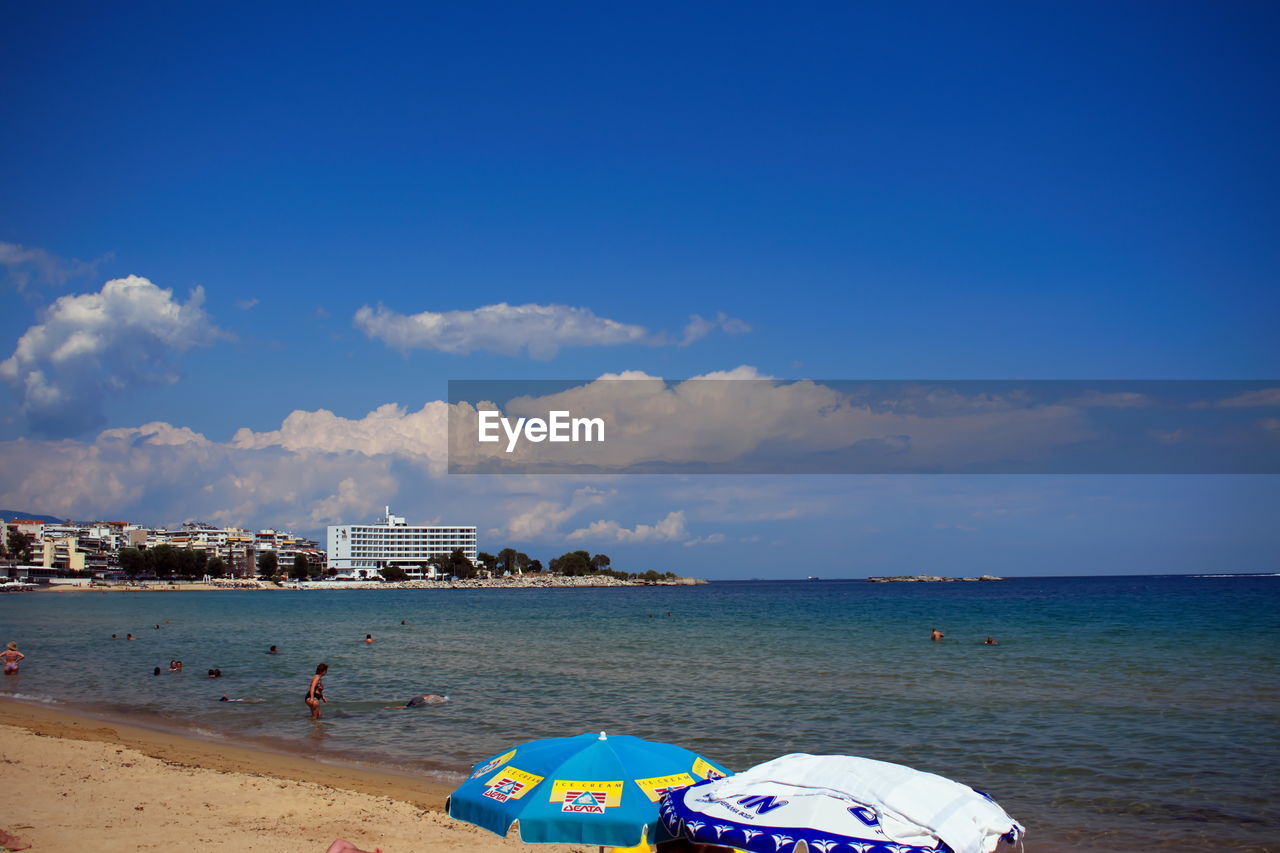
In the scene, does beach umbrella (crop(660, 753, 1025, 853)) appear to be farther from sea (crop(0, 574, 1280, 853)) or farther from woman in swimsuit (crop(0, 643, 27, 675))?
woman in swimsuit (crop(0, 643, 27, 675))

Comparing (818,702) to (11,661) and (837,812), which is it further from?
(11,661)

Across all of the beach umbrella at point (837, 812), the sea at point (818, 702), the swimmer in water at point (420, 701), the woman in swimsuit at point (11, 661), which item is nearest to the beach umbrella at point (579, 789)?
the beach umbrella at point (837, 812)

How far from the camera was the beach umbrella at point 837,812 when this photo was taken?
539cm

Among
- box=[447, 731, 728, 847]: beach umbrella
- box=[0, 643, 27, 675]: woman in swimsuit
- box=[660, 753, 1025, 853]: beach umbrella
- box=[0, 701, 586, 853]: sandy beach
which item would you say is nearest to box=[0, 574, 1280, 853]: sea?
box=[0, 643, 27, 675]: woman in swimsuit

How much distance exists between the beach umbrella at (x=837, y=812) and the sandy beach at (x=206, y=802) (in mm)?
6580

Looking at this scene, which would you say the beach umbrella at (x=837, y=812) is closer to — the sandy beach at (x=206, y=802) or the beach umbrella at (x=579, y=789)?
the beach umbrella at (x=579, y=789)

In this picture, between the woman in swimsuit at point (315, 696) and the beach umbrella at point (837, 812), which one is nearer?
the beach umbrella at point (837, 812)

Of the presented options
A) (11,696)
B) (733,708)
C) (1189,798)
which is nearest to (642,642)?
(733,708)

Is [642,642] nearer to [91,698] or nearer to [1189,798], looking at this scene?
[91,698]

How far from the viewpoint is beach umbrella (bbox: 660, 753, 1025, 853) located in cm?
539

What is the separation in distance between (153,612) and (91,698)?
183ft

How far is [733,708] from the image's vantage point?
75.3ft

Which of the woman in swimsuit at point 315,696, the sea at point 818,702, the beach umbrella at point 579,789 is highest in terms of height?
the beach umbrella at point 579,789

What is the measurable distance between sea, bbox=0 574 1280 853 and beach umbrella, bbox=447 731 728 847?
802 cm
